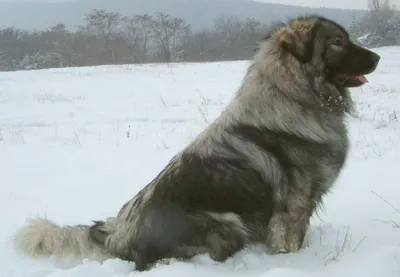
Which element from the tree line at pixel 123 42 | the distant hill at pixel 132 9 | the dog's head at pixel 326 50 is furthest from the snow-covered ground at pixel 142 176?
the distant hill at pixel 132 9

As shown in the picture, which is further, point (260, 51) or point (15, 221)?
point (15, 221)

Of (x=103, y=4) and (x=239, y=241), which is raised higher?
(x=103, y=4)

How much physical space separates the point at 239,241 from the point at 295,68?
139 centimetres

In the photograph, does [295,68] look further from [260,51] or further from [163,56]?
[163,56]

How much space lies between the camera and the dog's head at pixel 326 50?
3.21 m

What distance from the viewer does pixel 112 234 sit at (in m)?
3.16

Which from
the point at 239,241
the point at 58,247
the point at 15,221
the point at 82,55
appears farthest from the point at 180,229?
the point at 82,55

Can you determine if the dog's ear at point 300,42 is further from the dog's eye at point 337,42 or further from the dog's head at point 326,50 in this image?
the dog's eye at point 337,42

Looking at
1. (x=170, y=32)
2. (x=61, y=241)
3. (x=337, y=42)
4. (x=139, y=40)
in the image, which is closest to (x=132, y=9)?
(x=170, y=32)

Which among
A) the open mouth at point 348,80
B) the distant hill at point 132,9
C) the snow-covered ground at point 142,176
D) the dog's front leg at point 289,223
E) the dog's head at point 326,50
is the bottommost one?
the snow-covered ground at point 142,176

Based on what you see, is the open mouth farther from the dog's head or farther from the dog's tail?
the dog's tail

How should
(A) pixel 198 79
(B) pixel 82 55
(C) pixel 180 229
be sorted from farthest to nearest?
(B) pixel 82 55
(A) pixel 198 79
(C) pixel 180 229

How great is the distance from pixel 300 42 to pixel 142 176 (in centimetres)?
282

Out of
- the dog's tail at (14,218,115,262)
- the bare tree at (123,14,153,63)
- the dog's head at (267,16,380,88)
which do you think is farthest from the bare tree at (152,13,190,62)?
the dog's tail at (14,218,115,262)
